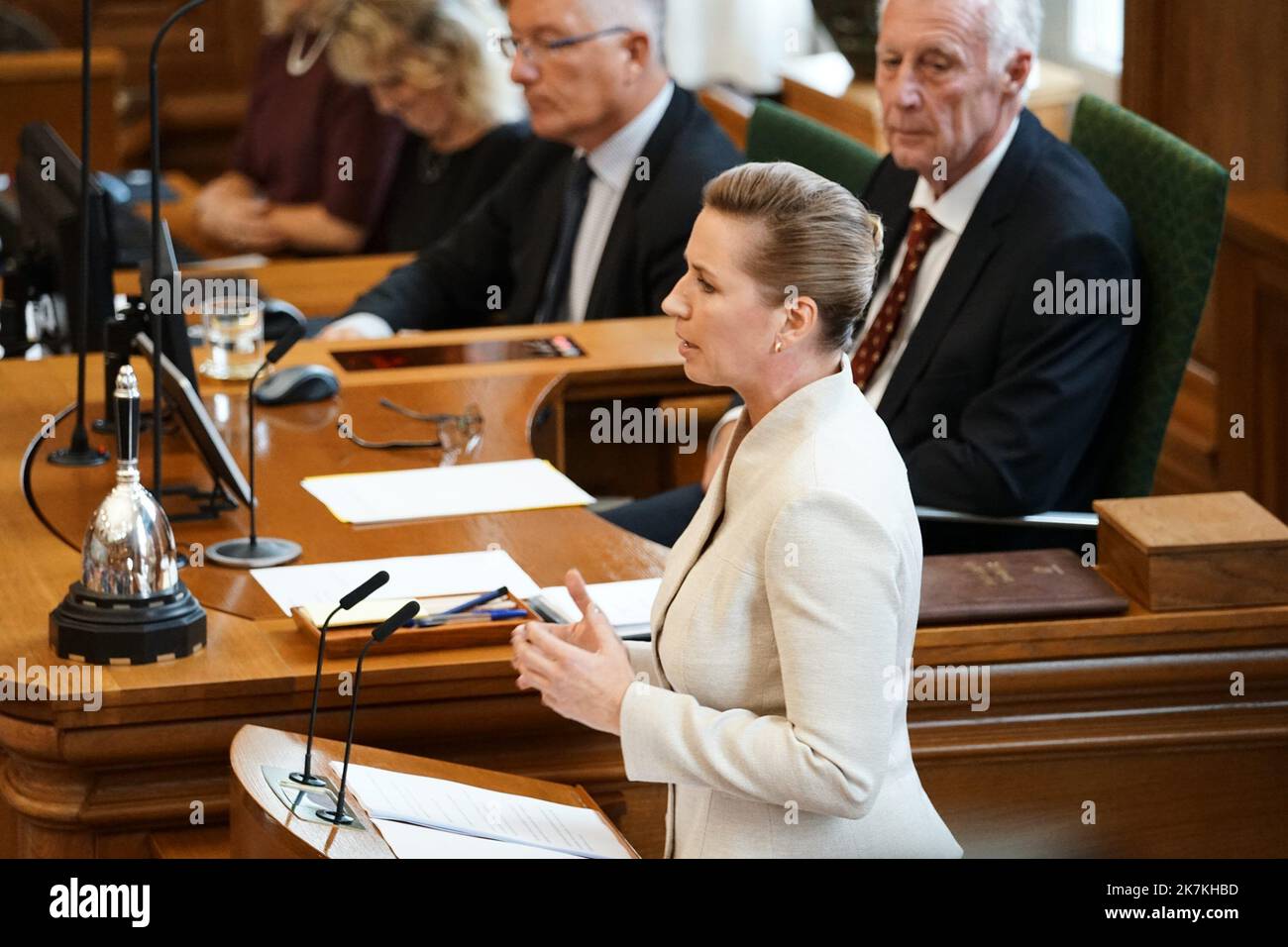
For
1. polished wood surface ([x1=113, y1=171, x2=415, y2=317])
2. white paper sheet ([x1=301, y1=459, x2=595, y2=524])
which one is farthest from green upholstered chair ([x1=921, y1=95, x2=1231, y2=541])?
polished wood surface ([x1=113, y1=171, x2=415, y2=317])

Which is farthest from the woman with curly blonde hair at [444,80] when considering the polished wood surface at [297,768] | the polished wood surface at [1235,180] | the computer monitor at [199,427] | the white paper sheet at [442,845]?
the white paper sheet at [442,845]

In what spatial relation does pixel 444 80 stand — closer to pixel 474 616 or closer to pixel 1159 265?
pixel 1159 265

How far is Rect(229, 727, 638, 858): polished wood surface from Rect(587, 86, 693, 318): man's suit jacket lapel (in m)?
1.90

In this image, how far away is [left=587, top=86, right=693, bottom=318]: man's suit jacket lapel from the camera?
4113 millimetres

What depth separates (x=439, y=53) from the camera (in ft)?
16.5

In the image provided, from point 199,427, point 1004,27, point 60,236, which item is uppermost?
point 1004,27

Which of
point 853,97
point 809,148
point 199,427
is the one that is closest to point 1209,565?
point 199,427

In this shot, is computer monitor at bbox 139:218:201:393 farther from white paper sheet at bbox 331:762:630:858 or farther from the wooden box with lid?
the wooden box with lid

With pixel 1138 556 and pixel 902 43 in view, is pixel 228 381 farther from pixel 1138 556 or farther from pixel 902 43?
pixel 1138 556

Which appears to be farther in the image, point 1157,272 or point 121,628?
point 1157,272

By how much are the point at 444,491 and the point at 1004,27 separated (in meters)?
1.21

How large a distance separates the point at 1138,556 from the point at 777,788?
36.1 inches

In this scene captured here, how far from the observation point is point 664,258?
407 cm
